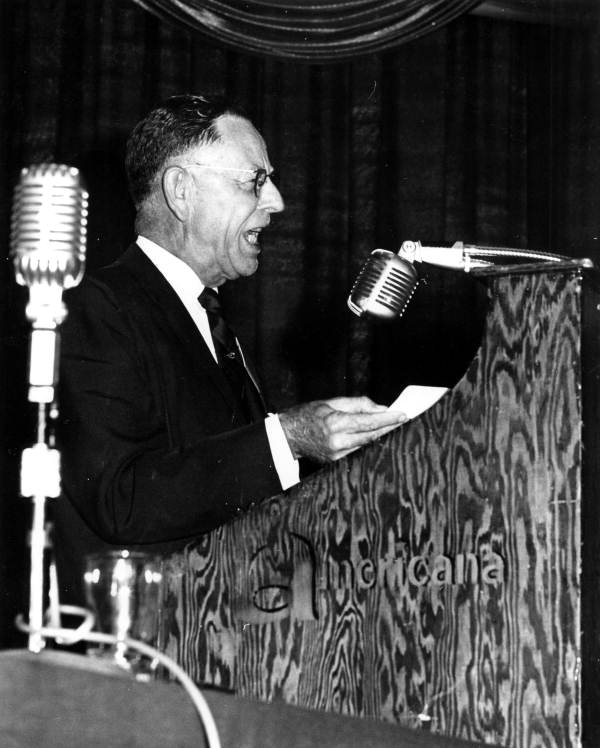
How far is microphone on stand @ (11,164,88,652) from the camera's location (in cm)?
132

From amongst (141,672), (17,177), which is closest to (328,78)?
(17,177)

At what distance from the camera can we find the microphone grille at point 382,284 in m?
1.80

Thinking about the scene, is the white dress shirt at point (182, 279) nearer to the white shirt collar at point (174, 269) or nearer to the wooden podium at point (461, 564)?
the white shirt collar at point (174, 269)

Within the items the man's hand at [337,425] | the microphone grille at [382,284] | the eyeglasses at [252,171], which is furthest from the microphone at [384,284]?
the eyeglasses at [252,171]

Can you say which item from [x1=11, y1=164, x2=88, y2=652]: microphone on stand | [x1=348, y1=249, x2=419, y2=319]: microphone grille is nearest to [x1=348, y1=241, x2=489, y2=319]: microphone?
[x1=348, y1=249, x2=419, y2=319]: microphone grille

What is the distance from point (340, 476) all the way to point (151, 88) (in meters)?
1.92

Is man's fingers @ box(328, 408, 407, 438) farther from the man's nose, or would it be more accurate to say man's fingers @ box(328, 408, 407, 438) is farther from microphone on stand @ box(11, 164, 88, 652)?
the man's nose

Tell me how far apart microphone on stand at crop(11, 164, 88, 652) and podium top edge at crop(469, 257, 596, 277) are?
44cm

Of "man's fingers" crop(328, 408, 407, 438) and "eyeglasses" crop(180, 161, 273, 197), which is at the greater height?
"eyeglasses" crop(180, 161, 273, 197)

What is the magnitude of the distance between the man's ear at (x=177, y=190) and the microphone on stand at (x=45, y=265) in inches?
38.0

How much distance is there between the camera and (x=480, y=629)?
130cm

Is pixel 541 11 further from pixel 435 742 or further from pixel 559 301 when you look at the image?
pixel 435 742

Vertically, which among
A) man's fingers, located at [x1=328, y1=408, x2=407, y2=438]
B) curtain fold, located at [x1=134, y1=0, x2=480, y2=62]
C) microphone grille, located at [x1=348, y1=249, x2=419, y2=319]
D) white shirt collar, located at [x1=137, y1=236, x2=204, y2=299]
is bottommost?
man's fingers, located at [x1=328, y1=408, x2=407, y2=438]

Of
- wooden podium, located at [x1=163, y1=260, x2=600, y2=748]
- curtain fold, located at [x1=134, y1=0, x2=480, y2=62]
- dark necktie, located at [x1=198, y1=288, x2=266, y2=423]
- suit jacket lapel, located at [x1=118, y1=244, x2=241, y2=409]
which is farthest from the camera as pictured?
curtain fold, located at [x1=134, y1=0, x2=480, y2=62]
